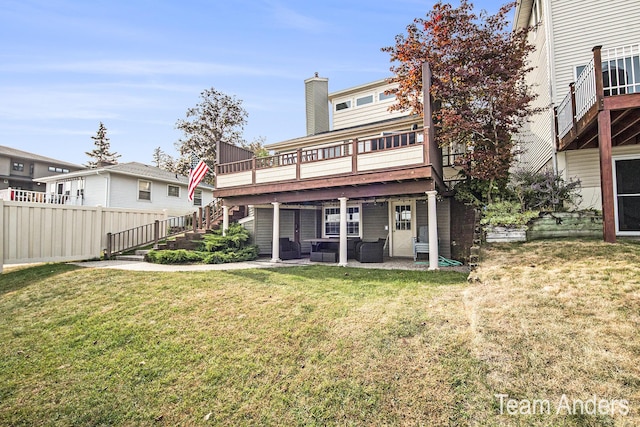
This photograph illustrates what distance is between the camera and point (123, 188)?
18.5 metres

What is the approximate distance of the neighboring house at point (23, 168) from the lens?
84.4ft

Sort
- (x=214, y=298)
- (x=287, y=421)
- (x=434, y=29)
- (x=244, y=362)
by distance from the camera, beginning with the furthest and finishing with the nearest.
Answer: (x=434, y=29) < (x=214, y=298) < (x=244, y=362) < (x=287, y=421)

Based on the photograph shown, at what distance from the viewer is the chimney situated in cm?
1706

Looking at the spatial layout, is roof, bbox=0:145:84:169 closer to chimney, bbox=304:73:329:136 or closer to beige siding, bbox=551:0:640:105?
chimney, bbox=304:73:329:136

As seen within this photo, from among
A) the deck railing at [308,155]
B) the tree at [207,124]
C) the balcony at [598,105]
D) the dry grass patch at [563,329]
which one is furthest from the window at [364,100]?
the tree at [207,124]

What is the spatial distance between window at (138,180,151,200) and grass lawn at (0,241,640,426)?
1391 centimetres

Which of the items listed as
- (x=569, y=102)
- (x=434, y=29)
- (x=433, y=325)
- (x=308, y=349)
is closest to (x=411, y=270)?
(x=433, y=325)

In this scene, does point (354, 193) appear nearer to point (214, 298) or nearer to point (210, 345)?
point (214, 298)

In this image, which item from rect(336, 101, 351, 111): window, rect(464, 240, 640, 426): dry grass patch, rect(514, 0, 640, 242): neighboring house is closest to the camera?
rect(464, 240, 640, 426): dry grass patch

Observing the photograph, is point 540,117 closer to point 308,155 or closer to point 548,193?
point 548,193

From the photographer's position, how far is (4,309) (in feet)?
21.2

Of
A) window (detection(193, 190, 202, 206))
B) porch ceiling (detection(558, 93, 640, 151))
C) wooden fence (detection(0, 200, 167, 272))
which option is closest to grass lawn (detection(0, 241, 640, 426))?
porch ceiling (detection(558, 93, 640, 151))

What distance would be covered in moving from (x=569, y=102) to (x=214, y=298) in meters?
10.3

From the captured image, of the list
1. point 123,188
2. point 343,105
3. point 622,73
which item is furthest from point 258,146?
point 622,73
